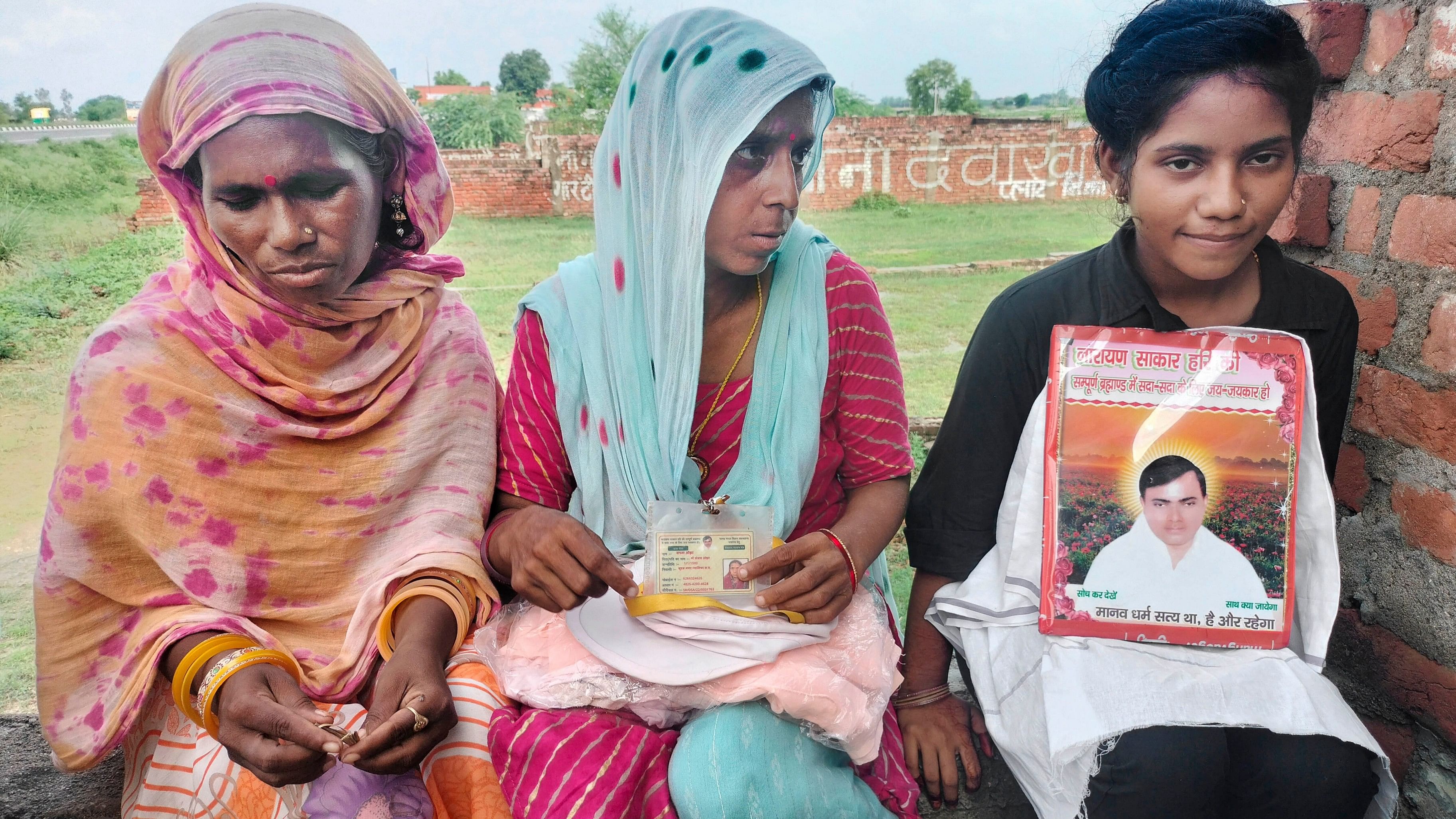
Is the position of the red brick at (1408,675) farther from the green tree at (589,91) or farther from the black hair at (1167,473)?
the green tree at (589,91)

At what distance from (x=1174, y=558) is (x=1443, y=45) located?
1091 mm

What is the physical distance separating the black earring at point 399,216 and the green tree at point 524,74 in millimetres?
10120

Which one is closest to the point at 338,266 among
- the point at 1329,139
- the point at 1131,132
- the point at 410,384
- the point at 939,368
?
the point at 410,384

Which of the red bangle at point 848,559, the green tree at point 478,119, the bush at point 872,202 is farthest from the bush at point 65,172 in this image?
the bush at point 872,202

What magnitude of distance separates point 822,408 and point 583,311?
1.63 feet

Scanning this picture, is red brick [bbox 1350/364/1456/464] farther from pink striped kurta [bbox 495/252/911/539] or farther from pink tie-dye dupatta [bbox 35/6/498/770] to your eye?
pink tie-dye dupatta [bbox 35/6/498/770]

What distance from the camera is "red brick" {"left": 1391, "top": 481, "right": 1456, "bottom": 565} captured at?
66.4 inches

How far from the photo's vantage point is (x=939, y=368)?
22.5 ft

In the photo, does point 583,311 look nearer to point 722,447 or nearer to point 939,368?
point 722,447

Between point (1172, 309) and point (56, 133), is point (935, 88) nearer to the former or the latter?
point (56, 133)

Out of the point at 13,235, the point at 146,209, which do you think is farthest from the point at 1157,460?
the point at 13,235

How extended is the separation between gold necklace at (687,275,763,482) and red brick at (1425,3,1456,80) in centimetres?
134

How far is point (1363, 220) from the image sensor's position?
186cm

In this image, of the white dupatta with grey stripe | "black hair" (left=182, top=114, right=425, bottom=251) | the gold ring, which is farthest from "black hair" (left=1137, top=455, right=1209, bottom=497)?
"black hair" (left=182, top=114, right=425, bottom=251)
